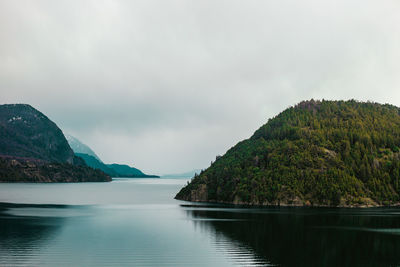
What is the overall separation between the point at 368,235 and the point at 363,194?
94271mm

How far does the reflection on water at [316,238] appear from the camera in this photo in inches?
Result: 2415

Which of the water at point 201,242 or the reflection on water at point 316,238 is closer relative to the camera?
the water at point 201,242

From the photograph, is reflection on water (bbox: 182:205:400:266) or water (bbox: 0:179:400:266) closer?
water (bbox: 0:179:400:266)

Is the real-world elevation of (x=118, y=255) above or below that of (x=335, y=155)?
below

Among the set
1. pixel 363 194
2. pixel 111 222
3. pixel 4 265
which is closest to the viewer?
pixel 4 265

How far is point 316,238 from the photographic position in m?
80.6

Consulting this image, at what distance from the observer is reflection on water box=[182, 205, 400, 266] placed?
61353 millimetres

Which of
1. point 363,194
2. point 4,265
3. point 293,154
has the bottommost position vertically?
point 4,265

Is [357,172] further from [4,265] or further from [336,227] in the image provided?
[4,265]

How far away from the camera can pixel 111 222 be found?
112m

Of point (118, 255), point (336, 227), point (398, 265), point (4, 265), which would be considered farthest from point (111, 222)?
point (398, 265)

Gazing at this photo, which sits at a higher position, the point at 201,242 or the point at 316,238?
the point at 316,238

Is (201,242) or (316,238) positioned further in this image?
(316,238)

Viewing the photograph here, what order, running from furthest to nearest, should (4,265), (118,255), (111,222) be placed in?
(111,222)
(118,255)
(4,265)
